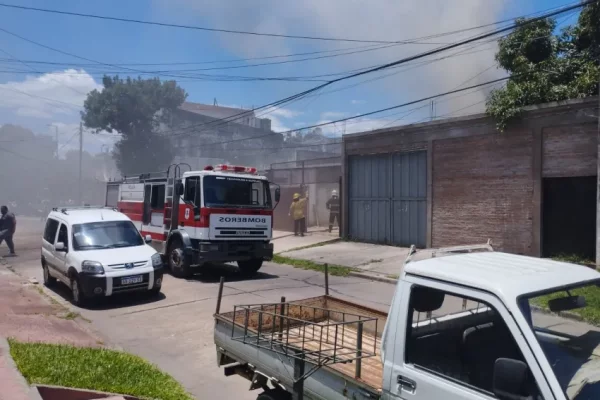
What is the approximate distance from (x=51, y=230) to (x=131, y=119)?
35.1 meters

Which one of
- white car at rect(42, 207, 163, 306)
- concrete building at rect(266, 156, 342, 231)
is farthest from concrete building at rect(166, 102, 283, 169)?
white car at rect(42, 207, 163, 306)

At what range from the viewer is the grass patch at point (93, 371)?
527 cm

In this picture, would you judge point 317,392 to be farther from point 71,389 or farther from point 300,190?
point 300,190

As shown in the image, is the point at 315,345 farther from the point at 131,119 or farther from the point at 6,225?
the point at 131,119

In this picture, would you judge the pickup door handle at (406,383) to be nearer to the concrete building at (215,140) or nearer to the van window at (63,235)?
the van window at (63,235)

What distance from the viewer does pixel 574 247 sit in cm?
1318

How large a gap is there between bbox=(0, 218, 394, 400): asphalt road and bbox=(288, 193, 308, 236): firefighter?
5844 mm

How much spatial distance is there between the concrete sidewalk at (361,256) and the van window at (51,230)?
734 cm

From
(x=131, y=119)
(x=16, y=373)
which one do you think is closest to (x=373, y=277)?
(x=16, y=373)

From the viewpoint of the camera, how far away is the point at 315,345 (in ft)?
14.9

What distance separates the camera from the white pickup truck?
97.3 inches

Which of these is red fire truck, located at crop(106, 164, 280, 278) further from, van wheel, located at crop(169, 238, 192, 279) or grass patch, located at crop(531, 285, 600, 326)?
grass patch, located at crop(531, 285, 600, 326)

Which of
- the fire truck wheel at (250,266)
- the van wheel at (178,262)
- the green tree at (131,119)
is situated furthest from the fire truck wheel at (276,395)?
the green tree at (131,119)

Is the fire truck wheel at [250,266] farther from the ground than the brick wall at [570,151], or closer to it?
closer to it
